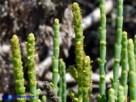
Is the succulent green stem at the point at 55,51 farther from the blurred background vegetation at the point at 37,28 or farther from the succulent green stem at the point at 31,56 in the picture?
the blurred background vegetation at the point at 37,28

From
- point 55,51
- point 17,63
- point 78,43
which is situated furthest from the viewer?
point 55,51

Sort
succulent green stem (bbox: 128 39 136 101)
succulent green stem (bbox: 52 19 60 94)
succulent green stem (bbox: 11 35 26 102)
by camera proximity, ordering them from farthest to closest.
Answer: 1. succulent green stem (bbox: 52 19 60 94)
2. succulent green stem (bbox: 128 39 136 101)
3. succulent green stem (bbox: 11 35 26 102)

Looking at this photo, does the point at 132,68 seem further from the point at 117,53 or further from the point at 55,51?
the point at 55,51

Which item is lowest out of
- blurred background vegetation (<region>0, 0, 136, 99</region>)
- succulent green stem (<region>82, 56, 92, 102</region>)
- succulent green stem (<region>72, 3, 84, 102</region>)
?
succulent green stem (<region>82, 56, 92, 102</region>)

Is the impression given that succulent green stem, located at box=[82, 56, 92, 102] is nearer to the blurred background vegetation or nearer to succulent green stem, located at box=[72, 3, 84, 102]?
succulent green stem, located at box=[72, 3, 84, 102]

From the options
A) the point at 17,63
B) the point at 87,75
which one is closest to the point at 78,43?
the point at 87,75

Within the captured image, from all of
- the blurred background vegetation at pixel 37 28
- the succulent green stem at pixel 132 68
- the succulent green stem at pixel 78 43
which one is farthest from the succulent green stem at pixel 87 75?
the blurred background vegetation at pixel 37 28

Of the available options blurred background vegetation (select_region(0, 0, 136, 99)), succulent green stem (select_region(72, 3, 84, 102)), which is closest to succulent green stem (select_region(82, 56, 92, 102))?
succulent green stem (select_region(72, 3, 84, 102))

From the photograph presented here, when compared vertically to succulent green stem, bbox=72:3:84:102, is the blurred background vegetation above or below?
above

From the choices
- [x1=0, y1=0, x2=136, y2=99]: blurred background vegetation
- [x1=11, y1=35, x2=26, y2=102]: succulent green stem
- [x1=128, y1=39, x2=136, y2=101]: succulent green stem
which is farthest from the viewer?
[x1=0, y1=0, x2=136, y2=99]: blurred background vegetation

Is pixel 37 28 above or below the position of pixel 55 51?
above

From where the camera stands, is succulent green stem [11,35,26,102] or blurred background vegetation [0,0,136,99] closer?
succulent green stem [11,35,26,102]

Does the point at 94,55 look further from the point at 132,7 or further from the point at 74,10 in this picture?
the point at 74,10
